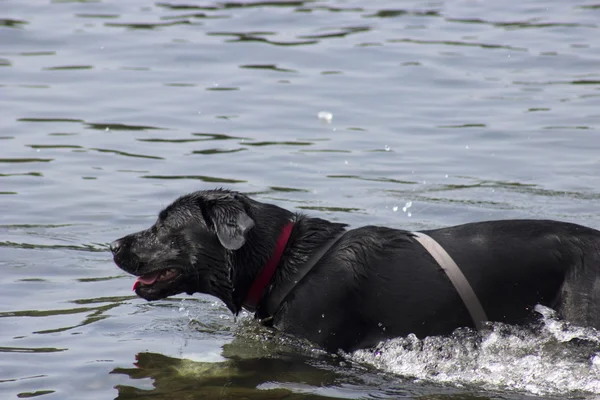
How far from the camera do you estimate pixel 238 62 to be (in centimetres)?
1548

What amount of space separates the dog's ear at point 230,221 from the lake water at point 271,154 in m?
0.76

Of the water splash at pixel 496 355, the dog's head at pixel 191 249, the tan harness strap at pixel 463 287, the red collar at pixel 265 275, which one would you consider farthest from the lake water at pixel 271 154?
the dog's head at pixel 191 249

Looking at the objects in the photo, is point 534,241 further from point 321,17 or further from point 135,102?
point 321,17

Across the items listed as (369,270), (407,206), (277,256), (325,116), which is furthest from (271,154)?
(369,270)

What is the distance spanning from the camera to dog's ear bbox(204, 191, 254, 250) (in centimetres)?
667

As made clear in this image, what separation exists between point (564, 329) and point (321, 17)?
1225 centimetres

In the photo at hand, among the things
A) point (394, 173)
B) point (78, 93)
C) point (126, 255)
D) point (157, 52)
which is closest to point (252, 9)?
point (157, 52)

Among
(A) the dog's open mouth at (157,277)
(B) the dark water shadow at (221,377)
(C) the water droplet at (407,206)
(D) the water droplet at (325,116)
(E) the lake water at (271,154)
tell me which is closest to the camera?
(B) the dark water shadow at (221,377)

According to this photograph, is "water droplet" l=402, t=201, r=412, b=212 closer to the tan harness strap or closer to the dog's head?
the dog's head

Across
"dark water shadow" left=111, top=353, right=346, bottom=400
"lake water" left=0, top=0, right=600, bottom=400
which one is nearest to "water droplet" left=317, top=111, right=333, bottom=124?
"lake water" left=0, top=0, right=600, bottom=400

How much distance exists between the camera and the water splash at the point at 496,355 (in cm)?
651

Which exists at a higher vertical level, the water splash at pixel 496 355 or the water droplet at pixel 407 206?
the water droplet at pixel 407 206

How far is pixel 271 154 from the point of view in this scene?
1174 centimetres

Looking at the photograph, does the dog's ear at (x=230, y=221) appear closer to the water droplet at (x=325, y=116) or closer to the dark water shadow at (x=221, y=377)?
the dark water shadow at (x=221, y=377)
